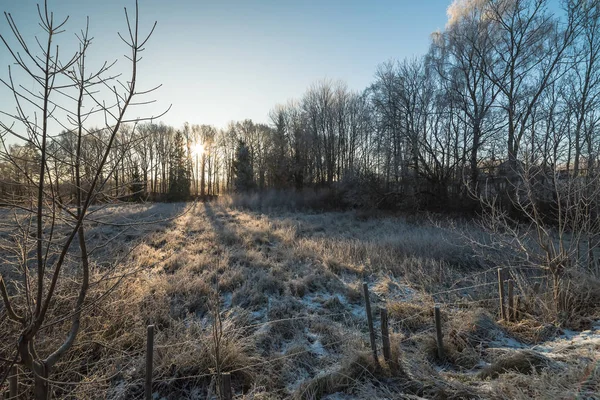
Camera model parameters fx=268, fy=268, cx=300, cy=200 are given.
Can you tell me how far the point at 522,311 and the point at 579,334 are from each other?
65cm

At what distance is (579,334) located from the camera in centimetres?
315

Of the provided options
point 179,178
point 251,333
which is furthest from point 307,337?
point 179,178

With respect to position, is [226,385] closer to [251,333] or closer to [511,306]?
[251,333]

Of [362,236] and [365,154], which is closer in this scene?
[362,236]

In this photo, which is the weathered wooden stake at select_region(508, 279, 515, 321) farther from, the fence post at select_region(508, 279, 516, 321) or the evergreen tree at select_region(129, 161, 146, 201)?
the evergreen tree at select_region(129, 161, 146, 201)

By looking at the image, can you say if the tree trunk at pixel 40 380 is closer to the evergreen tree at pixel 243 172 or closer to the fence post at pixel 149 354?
the fence post at pixel 149 354

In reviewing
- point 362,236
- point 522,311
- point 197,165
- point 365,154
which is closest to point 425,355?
point 522,311

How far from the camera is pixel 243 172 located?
28859 millimetres

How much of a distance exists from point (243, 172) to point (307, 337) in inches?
1037

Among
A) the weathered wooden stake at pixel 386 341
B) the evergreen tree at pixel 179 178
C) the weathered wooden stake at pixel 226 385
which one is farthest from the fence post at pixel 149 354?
the evergreen tree at pixel 179 178

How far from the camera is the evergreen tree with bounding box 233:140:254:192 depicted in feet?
93.5

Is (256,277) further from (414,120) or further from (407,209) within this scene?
(414,120)

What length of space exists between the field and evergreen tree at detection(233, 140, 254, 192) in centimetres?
2258

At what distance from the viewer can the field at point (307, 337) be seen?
2.52 meters
